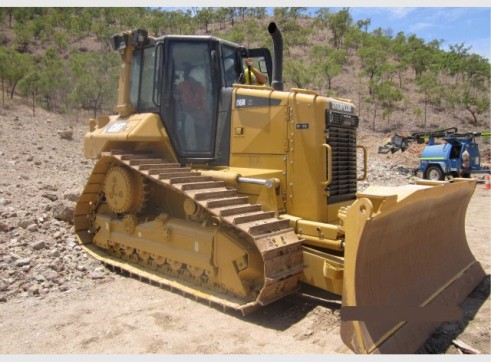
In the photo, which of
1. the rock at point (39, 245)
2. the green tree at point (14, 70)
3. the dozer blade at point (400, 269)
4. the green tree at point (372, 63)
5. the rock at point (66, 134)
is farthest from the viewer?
the green tree at point (372, 63)

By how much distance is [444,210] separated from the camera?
505 cm

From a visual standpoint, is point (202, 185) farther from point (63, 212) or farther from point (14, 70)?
point (14, 70)

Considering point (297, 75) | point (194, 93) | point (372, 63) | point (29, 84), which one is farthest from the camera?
point (372, 63)

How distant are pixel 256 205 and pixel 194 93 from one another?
6.03 ft

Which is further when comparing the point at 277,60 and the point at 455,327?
the point at 277,60

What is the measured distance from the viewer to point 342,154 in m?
5.10

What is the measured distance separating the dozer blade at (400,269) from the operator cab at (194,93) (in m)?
2.09

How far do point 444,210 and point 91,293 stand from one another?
4.14 meters

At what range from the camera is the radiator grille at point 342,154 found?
16.0 ft

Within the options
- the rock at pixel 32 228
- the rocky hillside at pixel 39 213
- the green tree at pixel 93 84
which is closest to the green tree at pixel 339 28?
the green tree at pixel 93 84

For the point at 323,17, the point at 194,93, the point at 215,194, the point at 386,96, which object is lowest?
the point at 215,194

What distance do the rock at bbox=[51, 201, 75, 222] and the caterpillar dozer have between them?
28 centimetres

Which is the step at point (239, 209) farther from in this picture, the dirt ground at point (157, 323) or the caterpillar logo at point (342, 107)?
the caterpillar logo at point (342, 107)

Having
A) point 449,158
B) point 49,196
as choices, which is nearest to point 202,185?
point 49,196
